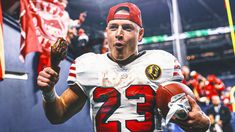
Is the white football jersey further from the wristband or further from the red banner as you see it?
the red banner

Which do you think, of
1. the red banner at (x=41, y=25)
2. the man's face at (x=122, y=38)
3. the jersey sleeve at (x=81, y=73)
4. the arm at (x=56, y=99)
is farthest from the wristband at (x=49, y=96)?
the red banner at (x=41, y=25)

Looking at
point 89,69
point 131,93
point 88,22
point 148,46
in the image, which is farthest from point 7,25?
point 148,46

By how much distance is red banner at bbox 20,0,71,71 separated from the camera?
383 centimetres

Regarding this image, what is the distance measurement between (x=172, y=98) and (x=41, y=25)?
2.70 metres

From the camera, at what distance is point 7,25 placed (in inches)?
150

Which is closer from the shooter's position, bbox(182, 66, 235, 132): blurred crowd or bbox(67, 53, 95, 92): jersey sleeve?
bbox(67, 53, 95, 92): jersey sleeve

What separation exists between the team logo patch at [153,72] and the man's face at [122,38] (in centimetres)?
14

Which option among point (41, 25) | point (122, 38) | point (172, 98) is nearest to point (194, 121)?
point (172, 98)

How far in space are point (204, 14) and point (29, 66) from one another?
18621mm

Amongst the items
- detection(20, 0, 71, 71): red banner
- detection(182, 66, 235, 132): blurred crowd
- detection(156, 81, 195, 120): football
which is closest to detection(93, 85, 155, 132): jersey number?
detection(156, 81, 195, 120): football

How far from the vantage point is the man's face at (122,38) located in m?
1.99

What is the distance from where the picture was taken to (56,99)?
6.45ft

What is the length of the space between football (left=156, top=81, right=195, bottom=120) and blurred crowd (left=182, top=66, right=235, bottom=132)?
445 centimetres

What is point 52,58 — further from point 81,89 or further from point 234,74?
point 234,74
